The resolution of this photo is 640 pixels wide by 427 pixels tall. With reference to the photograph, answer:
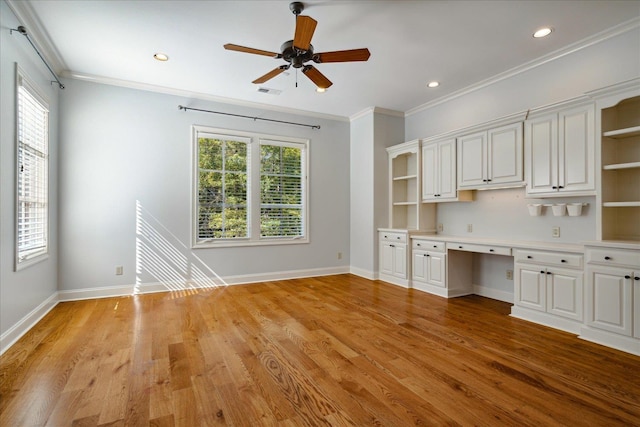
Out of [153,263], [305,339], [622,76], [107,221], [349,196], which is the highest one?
[622,76]

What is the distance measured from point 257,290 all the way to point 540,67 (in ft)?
15.8

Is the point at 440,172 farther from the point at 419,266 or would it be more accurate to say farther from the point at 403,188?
the point at 419,266

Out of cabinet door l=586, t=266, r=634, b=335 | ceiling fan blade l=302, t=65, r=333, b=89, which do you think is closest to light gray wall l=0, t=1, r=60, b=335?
ceiling fan blade l=302, t=65, r=333, b=89

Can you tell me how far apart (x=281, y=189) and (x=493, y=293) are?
12.2ft

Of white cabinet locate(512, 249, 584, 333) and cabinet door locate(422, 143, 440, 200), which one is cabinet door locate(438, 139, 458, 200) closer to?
cabinet door locate(422, 143, 440, 200)

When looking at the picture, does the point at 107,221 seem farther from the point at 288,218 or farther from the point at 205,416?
the point at 205,416

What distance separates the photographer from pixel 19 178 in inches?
122

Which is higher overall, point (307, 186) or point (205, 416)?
point (307, 186)

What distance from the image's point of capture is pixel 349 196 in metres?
6.36

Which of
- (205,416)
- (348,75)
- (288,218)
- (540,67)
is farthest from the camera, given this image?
(288,218)

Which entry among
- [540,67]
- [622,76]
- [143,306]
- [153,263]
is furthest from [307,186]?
[622,76]

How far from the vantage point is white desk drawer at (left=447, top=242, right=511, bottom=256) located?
3805 millimetres

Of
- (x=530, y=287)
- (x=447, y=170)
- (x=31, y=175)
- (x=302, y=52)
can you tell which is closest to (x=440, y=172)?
(x=447, y=170)

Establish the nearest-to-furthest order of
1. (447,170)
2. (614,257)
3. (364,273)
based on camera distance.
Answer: (614,257), (447,170), (364,273)
